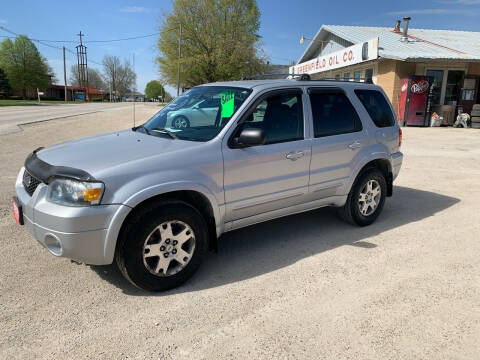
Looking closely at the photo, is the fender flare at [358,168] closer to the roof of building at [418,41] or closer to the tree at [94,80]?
the roof of building at [418,41]

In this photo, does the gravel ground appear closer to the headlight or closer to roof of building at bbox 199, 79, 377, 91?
the headlight

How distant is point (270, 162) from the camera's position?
3.59 meters

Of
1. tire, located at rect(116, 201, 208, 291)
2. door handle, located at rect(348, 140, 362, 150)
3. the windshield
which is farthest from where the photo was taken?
door handle, located at rect(348, 140, 362, 150)

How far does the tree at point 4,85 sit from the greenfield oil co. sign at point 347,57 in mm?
59387

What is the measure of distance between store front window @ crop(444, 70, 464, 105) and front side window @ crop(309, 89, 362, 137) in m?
17.1

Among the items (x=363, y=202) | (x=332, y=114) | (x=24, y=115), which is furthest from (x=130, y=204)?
(x=24, y=115)

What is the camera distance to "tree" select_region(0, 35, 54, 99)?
213 feet

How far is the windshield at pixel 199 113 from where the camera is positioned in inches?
139

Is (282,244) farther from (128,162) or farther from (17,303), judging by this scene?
(17,303)

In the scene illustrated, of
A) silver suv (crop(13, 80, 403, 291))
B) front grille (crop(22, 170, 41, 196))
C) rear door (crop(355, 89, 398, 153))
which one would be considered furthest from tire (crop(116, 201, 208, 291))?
rear door (crop(355, 89, 398, 153))

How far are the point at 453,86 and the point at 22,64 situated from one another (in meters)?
71.1

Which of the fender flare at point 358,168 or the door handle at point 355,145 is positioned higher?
the door handle at point 355,145

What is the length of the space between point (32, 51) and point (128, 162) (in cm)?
7826

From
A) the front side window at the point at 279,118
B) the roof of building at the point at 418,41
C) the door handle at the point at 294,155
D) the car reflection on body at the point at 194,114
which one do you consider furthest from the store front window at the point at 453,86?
the car reflection on body at the point at 194,114
